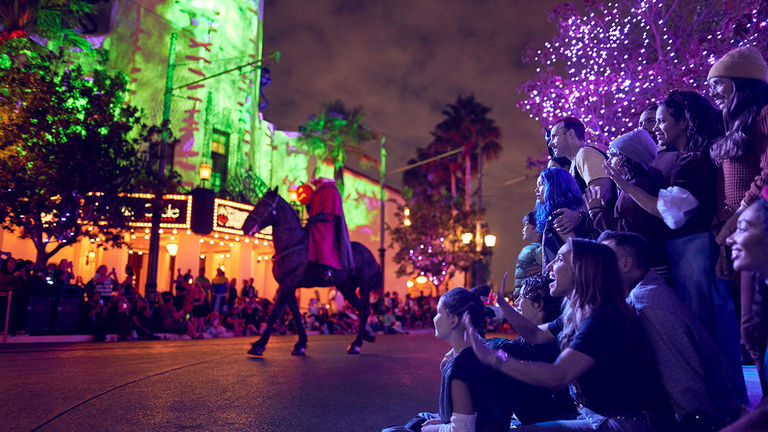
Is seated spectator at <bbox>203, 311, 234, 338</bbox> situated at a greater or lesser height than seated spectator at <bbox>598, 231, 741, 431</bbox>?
lesser

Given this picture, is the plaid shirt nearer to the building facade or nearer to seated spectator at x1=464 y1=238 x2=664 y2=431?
seated spectator at x1=464 y1=238 x2=664 y2=431

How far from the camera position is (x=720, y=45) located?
35.1ft

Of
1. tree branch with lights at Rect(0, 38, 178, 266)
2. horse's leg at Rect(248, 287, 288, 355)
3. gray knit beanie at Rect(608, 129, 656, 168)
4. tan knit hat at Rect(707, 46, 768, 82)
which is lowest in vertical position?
horse's leg at Rect(248, 287, 288, 355)

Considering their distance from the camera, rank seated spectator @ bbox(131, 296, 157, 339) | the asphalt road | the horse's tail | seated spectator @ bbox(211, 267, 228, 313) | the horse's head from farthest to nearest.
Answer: seated spectator @ bbox(211, 267, 228, 313), seated spectator @ bbox(131, 296, 157, 339), the horse's tail, the horse's head, the asphalt road

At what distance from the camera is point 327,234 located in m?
9.13

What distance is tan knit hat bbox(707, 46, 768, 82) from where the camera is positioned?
9.79ft

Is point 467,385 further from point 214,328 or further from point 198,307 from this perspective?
point 214,328

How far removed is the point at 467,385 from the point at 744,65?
2.19 metres

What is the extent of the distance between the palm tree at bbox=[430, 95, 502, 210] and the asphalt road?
31.4m

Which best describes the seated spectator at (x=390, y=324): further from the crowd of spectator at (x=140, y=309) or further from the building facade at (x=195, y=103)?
the building facade at (x=195, y=103)

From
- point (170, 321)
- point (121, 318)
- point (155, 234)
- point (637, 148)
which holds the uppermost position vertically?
point (155, 234)

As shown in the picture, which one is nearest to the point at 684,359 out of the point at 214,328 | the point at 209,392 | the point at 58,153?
the point at 209,392

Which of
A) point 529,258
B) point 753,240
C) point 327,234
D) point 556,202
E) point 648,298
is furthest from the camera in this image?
point 327,234

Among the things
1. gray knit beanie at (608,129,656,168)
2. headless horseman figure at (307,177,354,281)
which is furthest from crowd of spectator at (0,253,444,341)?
gray knit beanie at (608,129,656,168)
